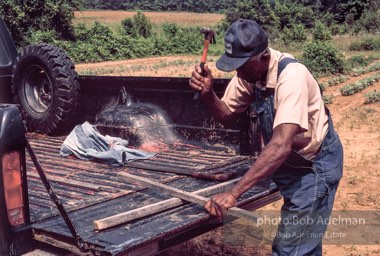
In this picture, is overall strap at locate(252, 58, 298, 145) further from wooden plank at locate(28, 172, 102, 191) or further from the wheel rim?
the wheel rim

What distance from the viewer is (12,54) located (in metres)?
5.41

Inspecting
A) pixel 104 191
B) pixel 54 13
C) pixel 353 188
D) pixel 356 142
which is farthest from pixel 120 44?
pixel 104 191

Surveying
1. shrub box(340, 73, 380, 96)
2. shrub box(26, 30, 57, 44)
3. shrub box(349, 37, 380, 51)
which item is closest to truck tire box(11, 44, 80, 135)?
shrub box(340, 73, 380, 96)

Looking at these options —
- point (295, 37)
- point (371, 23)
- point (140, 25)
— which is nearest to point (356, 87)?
point (295, 37)

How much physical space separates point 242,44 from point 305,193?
995 millimetres

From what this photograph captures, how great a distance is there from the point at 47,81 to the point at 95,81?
0.60 meters

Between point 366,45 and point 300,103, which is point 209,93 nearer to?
point 300,103

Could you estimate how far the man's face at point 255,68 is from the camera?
3.04m

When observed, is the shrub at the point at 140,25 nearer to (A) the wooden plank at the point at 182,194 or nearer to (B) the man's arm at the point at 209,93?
(B) the man's arm at the point at 209,93

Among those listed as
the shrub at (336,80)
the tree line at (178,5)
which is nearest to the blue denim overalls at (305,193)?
the shrub at (336,80)

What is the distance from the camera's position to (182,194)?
3.25 m

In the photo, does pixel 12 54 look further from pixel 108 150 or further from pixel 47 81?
pixel 108 150

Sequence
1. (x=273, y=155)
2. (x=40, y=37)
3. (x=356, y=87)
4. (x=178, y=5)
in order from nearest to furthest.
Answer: (x=273, y=155) < (x=356, y=87) < (x=40, y=37) < (x=178, y=5)

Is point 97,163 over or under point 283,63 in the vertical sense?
under
